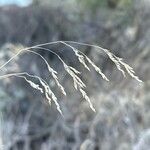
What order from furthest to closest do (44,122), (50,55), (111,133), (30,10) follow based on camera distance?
(30,10) < (50,55) < (44,122) < (111,133)

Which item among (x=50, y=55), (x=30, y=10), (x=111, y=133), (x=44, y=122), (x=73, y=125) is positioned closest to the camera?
(x=111, y=133)

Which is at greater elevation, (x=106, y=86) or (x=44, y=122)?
(x=106, y=86)

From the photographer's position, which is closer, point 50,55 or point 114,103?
point 114,103

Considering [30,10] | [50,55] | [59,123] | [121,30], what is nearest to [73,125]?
[59,123]

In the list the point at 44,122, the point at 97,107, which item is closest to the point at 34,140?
the point at 44,122

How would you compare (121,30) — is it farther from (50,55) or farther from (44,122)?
(44,122)

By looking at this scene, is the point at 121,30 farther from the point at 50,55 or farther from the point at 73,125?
the point at 73,125
